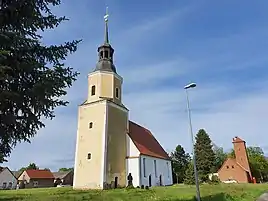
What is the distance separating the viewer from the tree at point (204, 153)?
45.8m

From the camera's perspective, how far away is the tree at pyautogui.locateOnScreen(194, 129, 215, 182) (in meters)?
45.8

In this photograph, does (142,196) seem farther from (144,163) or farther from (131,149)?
(144,163)

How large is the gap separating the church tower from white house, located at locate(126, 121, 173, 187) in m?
0.92

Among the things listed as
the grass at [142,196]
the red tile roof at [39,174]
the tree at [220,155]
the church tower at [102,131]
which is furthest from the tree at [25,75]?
the tree at [220,155]

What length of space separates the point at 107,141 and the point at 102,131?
119cm

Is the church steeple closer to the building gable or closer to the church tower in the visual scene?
the church tower

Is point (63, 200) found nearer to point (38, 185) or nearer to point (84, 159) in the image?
point (84, 159)

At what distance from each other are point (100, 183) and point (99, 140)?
4428 mm

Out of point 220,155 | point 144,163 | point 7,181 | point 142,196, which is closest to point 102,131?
point 144,163

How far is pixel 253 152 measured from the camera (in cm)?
7856

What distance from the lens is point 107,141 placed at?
30031mm

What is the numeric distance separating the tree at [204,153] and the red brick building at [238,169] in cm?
848

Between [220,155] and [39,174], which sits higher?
[220,155]

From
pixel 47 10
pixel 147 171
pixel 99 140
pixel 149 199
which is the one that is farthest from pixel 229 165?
pixel 47 10
